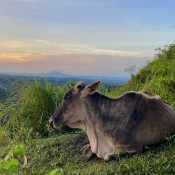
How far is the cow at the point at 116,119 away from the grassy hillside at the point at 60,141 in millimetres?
163

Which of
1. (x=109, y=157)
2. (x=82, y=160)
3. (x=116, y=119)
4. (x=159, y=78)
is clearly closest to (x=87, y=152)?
(x=82, y=160)

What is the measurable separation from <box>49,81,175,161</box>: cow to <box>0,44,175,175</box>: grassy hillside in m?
0.16

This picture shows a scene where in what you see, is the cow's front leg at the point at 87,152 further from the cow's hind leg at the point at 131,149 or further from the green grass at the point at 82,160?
the cow's hind leg at the point at 131,149

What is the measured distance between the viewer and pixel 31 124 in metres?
10.9

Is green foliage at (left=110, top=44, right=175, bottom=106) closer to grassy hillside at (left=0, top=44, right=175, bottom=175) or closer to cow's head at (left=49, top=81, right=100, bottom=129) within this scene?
grassy hillside at (left=0, top=44, right=175, bottom=175)

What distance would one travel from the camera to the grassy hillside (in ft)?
20.2

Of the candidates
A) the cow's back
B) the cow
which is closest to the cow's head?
the cow

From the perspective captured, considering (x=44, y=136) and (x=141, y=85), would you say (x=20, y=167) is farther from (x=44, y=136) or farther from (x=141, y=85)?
(x=141, y=85)

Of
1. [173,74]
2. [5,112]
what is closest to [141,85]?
[173,74]

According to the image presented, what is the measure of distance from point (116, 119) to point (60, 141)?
1856mm

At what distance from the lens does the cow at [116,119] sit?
6684mm

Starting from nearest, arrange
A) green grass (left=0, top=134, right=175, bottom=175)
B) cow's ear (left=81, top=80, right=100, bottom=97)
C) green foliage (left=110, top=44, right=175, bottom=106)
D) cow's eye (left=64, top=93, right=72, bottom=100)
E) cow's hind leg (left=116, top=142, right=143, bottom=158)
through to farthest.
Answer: green grass (left=0, top=134, right=175, bottom=175) → cow's hind leg (left=116, top=142, right=143, bottom=158) → cow's ear (left=81, top=80, right=100, bottom=97) → cow's eye (left=64, top=93, right=72, bottom=100) → green foliage (left=110, top=44, right=175, bottom=106)

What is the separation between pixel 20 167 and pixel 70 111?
1117 millimetres

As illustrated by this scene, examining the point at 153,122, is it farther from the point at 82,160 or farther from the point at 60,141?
the point at 60,141
